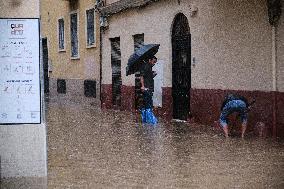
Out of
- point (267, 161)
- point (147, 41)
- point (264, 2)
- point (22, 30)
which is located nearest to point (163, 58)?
point (147, 41)

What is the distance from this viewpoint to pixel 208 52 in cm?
1548

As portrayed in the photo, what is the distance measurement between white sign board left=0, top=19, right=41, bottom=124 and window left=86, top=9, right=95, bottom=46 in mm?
17507

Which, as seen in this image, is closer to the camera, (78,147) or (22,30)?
(22,30)

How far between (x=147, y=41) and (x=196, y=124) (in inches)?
179

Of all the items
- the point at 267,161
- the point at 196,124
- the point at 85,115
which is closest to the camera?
the point at 267,161

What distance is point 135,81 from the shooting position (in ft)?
67.4

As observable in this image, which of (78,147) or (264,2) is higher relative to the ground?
(264,2)

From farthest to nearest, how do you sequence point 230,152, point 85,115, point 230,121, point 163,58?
1. point 85,115
2. point 163,58
3. point 230,121
4. point 230,152

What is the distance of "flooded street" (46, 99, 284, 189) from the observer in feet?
26.8

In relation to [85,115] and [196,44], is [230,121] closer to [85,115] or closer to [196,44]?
[196,44]

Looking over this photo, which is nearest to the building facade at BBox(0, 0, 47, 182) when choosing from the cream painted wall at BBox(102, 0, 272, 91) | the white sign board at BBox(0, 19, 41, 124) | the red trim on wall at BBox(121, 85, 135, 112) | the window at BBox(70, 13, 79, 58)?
the white sign board at BBox(0, 19, 41, 124)

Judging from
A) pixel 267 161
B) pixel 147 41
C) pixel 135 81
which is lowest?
pixel 267 161

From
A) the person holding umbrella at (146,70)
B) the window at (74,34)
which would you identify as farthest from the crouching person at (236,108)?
the window at (74,34)

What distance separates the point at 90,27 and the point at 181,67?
28.4 ft
